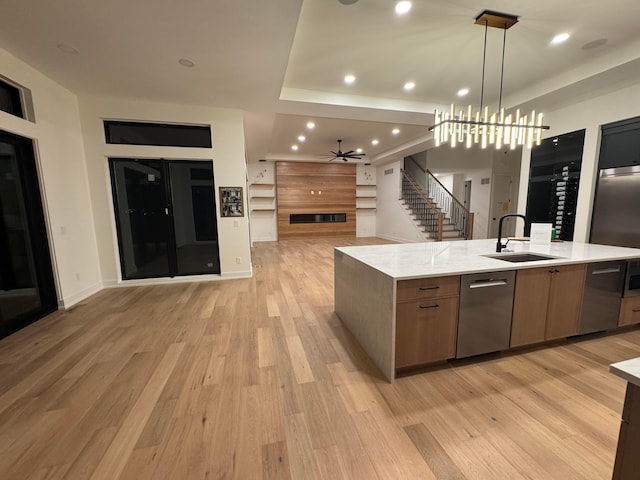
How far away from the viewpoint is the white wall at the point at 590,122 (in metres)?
3.57

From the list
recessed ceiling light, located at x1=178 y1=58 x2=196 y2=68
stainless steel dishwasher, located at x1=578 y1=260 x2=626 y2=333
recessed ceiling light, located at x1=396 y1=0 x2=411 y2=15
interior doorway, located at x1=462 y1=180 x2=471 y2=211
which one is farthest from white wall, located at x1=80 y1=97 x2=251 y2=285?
interior doorway, located at x1=462 y1=180 x2=471 y2=211

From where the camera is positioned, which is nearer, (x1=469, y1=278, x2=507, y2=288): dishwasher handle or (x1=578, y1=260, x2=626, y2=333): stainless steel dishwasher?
(x1=469, y1=278, x2=507, y2=288): dishwasher handle

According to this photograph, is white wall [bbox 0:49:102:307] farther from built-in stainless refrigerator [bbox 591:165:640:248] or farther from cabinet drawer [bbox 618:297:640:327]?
built-in stainless refrigerator [bbox 591:165:640:248]

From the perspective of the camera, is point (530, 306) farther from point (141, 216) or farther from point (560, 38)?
point (141, 216)

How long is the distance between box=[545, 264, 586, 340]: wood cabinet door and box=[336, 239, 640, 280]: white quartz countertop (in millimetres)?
105

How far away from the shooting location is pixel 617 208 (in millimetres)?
3676

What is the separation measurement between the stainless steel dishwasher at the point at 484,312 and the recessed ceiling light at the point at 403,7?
8.43 feet

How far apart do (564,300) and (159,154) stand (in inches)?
224

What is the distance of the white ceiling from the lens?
2.36 metres

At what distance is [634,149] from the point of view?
11.4 feet

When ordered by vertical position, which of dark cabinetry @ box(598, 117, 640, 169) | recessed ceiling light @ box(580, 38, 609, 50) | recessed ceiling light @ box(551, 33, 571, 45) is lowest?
dark cabinetry @ box(598, 117, 640, 169)

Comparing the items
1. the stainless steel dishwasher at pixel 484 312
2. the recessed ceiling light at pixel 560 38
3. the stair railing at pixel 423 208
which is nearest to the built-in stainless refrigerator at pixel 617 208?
the recessed ceiling light at pixel 560 38

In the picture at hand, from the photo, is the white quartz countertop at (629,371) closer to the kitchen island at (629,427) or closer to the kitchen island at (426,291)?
the kitchen island at (629,427)

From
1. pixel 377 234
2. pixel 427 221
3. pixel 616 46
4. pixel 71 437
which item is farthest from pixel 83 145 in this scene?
pixel 377 234
